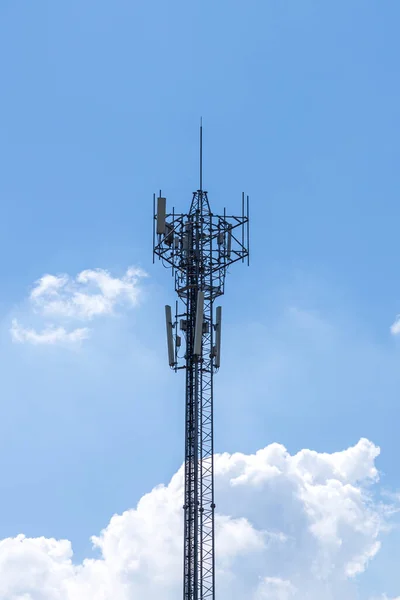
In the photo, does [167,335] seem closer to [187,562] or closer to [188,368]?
[188,368]

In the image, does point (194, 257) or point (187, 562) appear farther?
point (194, 257)

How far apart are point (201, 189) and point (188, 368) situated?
11770 mm

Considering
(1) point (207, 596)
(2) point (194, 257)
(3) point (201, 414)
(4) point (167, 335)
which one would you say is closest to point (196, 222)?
(2) point (194, 257)

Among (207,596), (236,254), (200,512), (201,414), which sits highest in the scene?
(236,254)

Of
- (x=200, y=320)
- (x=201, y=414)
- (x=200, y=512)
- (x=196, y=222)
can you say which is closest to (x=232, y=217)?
(x=196, y=222)

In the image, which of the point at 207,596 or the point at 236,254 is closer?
the point at 207,596

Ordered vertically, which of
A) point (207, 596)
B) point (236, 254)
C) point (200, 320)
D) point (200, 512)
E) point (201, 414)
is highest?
point (236, 254)

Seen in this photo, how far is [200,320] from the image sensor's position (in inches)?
2904

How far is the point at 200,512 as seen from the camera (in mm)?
72000

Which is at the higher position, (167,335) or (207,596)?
(167,335)

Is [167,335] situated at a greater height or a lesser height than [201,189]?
lesser

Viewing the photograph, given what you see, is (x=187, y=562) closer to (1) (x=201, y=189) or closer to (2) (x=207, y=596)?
(2) (x=207, y=596)

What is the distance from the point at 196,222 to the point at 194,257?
240cm

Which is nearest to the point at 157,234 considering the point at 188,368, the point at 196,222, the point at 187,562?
the point at 196,222
